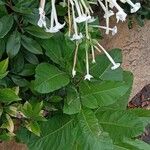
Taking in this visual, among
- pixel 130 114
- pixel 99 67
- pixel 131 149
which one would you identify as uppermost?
pixel 99 67

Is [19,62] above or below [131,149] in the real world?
above

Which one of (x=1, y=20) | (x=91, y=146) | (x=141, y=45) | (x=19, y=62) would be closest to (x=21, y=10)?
(x=1, y=20)

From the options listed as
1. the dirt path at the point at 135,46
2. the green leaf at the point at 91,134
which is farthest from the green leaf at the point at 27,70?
the dirt path at the point at 135,46

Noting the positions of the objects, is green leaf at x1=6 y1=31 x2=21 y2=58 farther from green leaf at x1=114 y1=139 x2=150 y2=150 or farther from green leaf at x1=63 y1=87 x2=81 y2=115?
green leaf at x1=114 y1=139 x2=150 y2=150

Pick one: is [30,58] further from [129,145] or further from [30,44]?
[129,145]

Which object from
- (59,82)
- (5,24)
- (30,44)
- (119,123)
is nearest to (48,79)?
(59,82)

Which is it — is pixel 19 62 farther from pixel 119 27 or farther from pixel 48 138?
pixel 119 27

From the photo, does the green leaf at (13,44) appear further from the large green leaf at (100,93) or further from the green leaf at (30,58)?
the large green leaf at (100,93)
